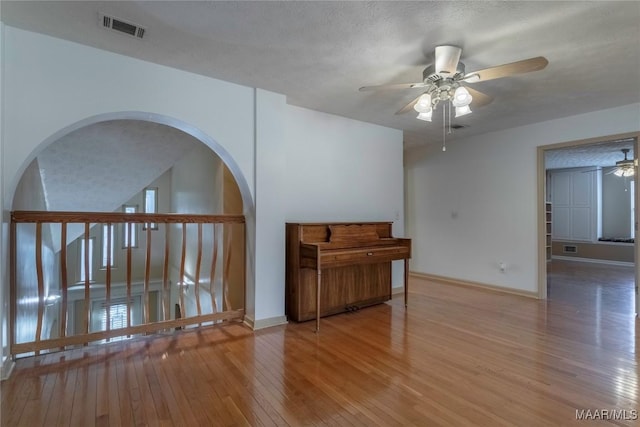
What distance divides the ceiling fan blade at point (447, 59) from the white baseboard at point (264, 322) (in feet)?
9.12

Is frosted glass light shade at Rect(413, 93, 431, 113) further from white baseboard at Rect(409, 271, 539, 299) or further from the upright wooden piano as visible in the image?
white baseboard at Rect(409, 271, 539, 299)

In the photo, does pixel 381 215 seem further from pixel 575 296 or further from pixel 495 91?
pixel 575 296

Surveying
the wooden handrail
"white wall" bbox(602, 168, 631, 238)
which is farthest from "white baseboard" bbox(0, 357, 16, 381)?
"white wall" bbox(602, 168, 631, 238)

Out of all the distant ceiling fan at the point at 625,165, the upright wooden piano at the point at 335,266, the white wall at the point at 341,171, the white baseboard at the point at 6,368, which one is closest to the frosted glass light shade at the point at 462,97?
the upright wooden piano at the point at 335,266

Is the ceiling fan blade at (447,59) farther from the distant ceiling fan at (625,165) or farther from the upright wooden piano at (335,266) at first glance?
the distant ceiling fan at (625,165)

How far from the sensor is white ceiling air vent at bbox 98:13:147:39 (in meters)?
2.15

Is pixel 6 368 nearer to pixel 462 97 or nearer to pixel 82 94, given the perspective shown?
pixel 82 94

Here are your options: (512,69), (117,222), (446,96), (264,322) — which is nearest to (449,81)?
(446,96)

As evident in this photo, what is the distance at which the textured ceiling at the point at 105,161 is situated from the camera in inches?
165

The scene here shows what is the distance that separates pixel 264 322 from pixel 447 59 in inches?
115

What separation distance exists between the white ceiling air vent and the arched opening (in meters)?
0.66

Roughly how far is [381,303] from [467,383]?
211cm

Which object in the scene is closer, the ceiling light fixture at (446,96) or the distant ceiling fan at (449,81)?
the distant ceiling fan at (449,81)

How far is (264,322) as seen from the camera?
336 cm
